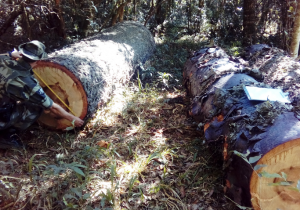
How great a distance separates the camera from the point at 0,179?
2.10m

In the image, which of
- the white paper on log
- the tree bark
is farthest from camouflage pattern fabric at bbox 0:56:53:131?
the tree bark

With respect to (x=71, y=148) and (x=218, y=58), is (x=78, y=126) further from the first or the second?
(x=218, y=58)

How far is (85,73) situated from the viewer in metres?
2.98

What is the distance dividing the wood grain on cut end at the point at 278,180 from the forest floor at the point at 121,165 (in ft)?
1.10

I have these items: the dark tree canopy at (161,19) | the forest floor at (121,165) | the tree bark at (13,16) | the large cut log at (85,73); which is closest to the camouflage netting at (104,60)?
the large cut log at (85,73)

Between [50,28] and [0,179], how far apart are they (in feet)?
14.7

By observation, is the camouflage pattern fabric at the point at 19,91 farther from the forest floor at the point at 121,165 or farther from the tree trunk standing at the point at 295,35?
the tree trunk standing at the point at 295,35

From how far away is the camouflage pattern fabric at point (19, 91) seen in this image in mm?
2438

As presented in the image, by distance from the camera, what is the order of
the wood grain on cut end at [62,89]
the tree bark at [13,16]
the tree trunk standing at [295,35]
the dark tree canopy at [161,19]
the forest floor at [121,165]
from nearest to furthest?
the forest floor at [121,165] < the wood grain on cut end at [62,89] < the tree trunk standing at [295,35] < the tree bark at [13,16] < the dark tree canopy at [161,19]

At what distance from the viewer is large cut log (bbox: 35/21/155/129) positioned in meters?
2.86

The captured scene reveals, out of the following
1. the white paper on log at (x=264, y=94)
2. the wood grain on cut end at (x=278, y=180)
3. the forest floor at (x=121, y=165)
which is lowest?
the forest floor at (x=121, y=165)

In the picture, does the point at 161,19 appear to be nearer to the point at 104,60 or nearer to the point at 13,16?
the point at 13,16

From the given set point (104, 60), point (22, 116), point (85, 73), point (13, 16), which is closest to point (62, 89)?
point (85, 73)

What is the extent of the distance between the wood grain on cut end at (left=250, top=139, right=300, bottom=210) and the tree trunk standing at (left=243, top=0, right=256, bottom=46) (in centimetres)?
515
